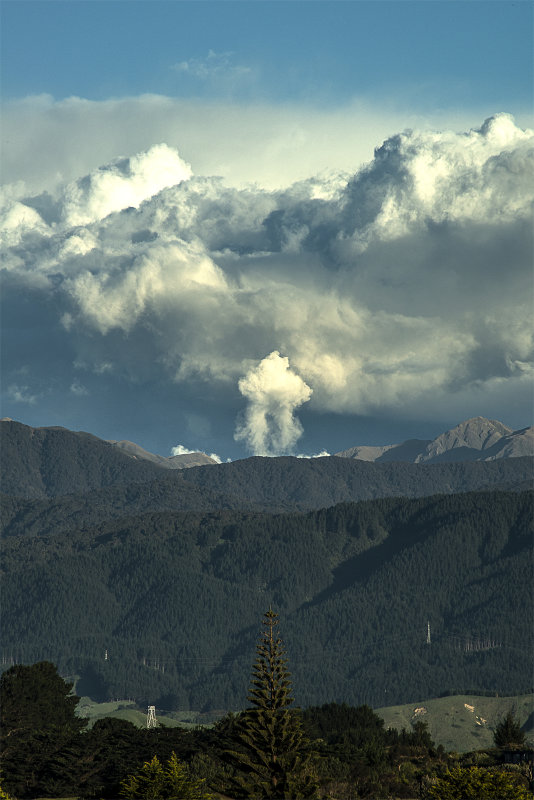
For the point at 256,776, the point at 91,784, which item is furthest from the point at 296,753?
the point at 91,784

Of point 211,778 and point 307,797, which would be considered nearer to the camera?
point 307,797

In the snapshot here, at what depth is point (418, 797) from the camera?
184750 millimetres

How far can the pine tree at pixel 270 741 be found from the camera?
14638 cm

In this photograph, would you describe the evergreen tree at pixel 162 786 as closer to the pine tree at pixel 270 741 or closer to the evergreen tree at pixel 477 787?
the pine tree at pixel 270 741

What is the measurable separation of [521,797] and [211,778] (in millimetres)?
57588

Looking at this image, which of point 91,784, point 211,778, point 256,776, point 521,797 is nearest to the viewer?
point 521,797

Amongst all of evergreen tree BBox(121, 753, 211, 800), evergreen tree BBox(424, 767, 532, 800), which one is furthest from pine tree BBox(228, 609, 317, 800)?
evergreen tree BBox(424, 767, 532, 800)

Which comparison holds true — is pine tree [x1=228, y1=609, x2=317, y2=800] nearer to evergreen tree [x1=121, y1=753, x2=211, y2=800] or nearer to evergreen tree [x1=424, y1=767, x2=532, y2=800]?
evergreen tree [x1=121, y1=753, x2=211, y2=800]

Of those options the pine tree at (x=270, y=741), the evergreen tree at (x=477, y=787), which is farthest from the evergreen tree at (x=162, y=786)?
the evergreen tree at (x=477, y=787)

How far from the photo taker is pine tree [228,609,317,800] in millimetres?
146375

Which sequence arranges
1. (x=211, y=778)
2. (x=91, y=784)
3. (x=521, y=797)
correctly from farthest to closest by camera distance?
(x=91, y=784), (x=211, y=778), (x=521, y=797)

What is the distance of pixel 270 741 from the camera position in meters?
150

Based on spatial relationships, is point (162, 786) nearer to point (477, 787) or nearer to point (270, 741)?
point (270, 741)

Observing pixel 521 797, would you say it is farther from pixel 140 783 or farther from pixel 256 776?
pixel 140 783
